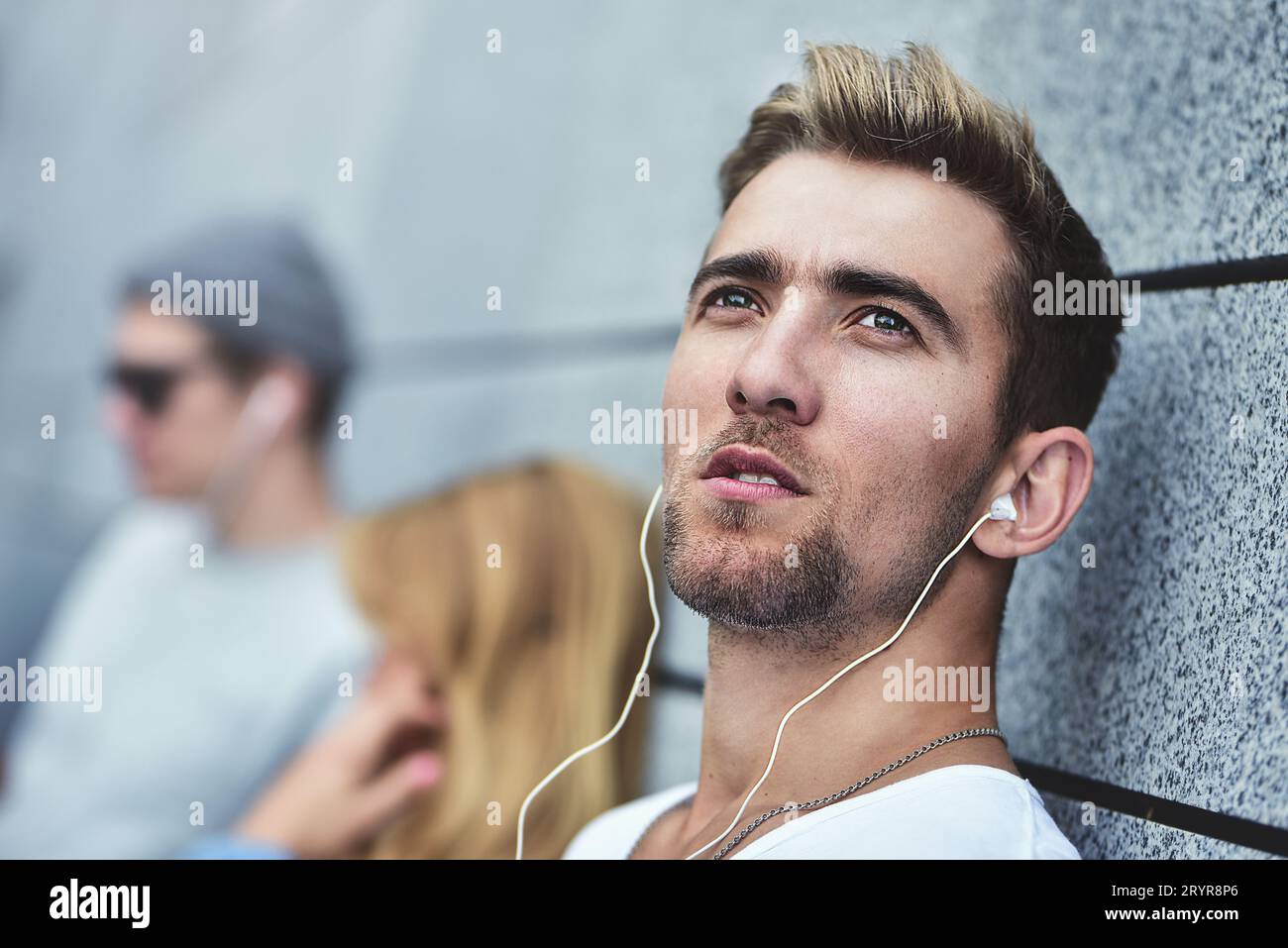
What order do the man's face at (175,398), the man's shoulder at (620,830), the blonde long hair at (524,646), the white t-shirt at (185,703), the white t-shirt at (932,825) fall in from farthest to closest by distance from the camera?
the man's face at (175,398) → the white t-shirt at (185,703) → the blonde long hair at (524,646) → the man's shoulder at (620,830) → the white t-shirt at (932,825)

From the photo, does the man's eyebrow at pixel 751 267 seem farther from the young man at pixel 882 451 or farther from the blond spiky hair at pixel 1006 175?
the blond spiky hair at pixel 1006 175

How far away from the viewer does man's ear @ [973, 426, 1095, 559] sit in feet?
4.81

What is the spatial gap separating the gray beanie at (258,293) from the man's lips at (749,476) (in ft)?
6.69

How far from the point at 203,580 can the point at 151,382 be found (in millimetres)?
541

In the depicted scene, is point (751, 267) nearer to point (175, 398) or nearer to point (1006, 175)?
point (1006, 175)

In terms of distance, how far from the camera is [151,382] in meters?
3.16

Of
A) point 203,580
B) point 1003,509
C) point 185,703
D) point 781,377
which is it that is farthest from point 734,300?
point 203,580

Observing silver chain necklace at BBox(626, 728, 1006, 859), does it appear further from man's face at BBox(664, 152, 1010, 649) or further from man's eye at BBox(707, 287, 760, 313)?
man's eye at BBox(707, 287, 760, 313)

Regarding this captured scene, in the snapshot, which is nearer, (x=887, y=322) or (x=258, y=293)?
(x=887, y=322)

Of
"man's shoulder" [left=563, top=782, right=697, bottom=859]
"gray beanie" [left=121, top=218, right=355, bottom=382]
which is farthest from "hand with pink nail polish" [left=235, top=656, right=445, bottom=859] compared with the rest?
"gray beanie" [left=121, top=218, right=355, bottom=382]

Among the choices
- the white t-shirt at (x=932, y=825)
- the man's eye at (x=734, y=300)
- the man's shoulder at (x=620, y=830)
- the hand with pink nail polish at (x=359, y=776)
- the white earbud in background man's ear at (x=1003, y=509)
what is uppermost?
the man's eye at (x=734, y=300)

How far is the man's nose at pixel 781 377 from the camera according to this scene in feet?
4.77

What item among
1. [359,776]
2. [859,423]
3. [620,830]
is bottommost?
[359,776]

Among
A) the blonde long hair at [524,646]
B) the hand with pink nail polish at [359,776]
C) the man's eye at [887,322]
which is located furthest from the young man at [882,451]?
the hand with pink nail polish at [359,776]
